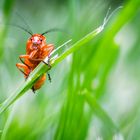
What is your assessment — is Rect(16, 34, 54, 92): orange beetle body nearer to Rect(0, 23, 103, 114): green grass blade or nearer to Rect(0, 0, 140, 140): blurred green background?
Rect(0, 0, 140, 140): blurred green background

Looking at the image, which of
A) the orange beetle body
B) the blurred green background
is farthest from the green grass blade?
the orange beetle body

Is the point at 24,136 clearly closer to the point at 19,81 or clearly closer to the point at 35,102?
the point at 35,102

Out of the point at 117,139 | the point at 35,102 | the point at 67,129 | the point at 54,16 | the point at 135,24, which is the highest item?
the point at 54,16

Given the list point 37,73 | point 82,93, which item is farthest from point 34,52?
point 37,73

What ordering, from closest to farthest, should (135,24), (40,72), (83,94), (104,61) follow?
(40,72) < (83,94) < (104,61) < (135,24)

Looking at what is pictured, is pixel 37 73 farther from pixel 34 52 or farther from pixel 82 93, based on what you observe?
pixel 34 52

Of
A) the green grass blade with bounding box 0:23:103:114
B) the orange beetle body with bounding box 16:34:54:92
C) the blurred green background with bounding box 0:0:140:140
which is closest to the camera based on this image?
the green grass blade with bounding box 0:23:103:114

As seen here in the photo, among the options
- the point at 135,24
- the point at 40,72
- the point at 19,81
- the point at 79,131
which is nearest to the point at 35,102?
the point at 19,81

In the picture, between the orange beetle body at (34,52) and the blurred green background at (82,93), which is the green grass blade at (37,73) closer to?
the blurred green background at (82,93)
